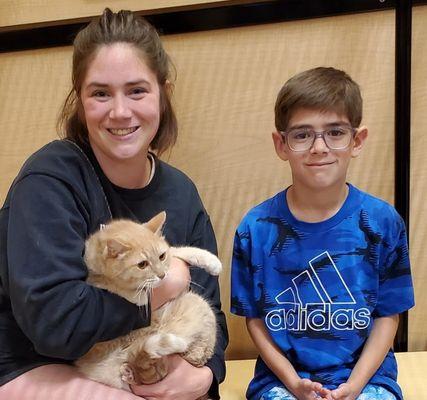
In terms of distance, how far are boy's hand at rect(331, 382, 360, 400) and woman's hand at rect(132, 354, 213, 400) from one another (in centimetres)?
32

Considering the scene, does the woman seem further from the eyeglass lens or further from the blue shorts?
the eyeglass lens

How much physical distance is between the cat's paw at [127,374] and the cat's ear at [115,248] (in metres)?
0.26

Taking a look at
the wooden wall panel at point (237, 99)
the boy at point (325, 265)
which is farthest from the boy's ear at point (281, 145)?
the wooden wall panel at point (237, 99)

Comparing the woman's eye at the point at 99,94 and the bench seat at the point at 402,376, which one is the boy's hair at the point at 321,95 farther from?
the bench seat at the point at 402,376

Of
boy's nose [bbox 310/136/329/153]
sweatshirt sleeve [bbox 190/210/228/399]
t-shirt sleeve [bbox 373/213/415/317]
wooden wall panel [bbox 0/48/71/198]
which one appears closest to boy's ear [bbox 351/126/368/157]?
boy's nose [bbox 310/136/329/153]

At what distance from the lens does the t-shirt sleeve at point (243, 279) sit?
1473mm

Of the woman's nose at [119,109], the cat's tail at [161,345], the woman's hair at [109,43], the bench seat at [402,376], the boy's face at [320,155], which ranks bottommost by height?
the bench seat at [402,376]

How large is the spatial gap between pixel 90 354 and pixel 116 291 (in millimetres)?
167

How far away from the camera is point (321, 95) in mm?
1362

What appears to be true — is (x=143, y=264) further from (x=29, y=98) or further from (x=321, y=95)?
(x=29, y=98)

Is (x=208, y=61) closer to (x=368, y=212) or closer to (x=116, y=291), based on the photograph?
(x=368, y=212)

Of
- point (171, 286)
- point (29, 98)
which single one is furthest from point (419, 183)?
point (29, 98)

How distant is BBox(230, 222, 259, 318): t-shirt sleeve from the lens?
1.47m

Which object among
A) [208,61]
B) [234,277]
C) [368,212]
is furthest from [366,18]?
[234,277]
